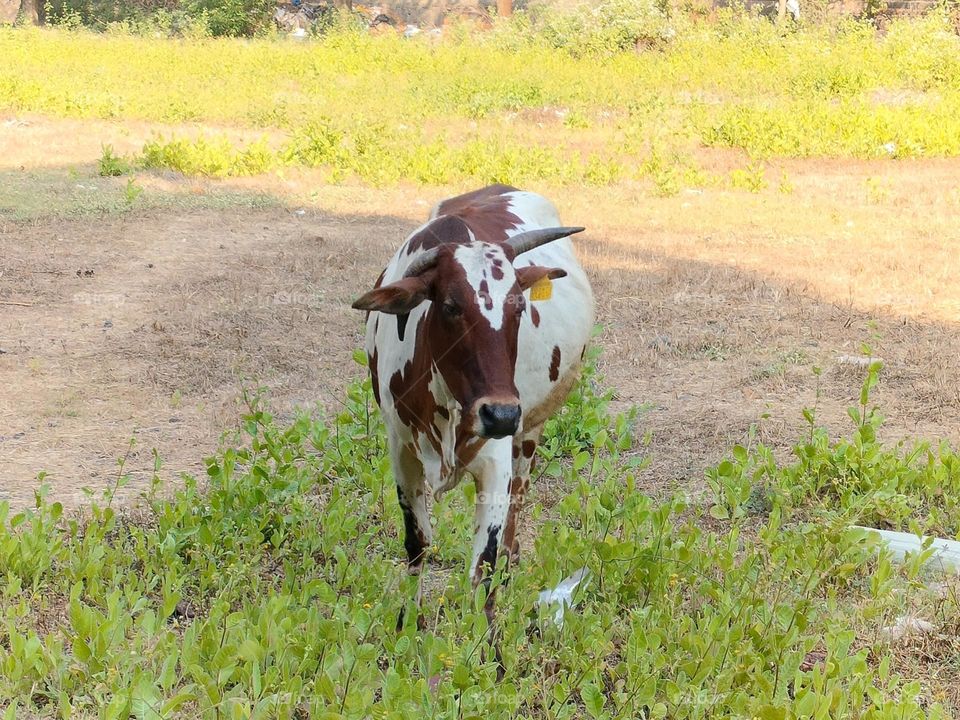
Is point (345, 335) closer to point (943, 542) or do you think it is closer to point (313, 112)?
point (943, 542)

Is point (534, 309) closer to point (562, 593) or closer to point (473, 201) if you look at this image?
point (473, 201)

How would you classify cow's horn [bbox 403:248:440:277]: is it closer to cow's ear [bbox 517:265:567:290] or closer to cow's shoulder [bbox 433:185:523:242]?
cow's ear [bbox 517:265:567:290]

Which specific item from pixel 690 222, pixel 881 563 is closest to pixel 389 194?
pixel 690 222

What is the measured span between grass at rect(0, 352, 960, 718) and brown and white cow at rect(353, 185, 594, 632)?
0.78 ft

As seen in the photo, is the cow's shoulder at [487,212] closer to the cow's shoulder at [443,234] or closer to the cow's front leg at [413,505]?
the cow's shoulder at [443,234]

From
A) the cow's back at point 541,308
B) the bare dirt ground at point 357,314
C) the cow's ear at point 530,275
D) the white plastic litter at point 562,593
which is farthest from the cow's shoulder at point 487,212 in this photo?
the bare dirt ground at point 357,314

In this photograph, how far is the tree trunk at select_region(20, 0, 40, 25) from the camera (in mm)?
27281

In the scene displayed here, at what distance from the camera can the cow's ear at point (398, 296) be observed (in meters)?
3.32

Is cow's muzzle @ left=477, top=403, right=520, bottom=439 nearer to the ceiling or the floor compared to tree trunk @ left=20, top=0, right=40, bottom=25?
nearer to the floor

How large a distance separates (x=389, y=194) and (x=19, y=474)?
6.32 metres

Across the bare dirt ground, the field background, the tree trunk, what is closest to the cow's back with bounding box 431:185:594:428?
the field background

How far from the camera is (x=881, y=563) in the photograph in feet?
13.0

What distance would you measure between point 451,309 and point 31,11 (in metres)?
28.2

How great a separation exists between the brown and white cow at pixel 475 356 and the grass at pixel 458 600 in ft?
0.78
